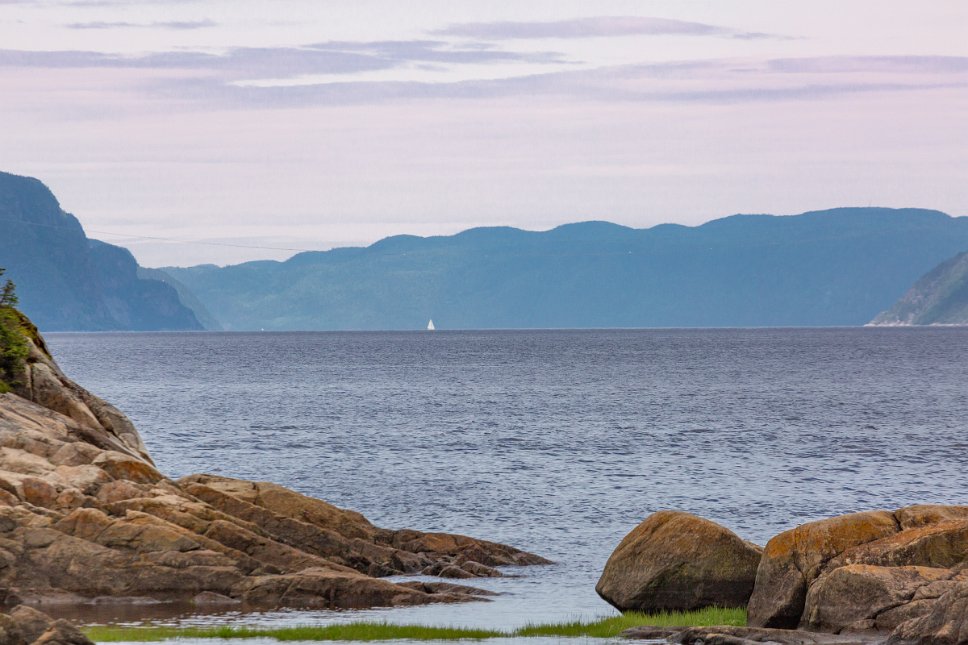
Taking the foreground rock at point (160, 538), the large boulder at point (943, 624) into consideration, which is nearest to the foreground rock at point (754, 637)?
the large boulder at point (943, 624)

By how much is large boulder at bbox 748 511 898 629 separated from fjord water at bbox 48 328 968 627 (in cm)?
550

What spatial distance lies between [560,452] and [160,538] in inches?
1642

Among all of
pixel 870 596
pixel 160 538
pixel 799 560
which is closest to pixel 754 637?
pixel 870 596

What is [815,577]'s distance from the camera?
25875mm

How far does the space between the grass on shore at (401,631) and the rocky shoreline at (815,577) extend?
835mm

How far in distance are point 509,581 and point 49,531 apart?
12255 millimetres

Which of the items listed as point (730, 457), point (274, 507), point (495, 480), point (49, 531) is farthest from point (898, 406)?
point (49, 531)

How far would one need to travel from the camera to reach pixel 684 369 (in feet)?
587

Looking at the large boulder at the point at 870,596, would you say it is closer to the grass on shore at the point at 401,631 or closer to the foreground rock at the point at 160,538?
the grass on shore at the point at 401,631

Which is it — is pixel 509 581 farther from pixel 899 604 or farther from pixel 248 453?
pixel 248 453

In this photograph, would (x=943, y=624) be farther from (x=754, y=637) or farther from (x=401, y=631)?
(x=401, y=631)

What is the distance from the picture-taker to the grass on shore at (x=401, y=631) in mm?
25469

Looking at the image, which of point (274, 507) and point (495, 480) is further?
point (495, 480)

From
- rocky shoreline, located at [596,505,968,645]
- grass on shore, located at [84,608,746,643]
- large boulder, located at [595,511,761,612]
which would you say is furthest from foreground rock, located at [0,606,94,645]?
large boulder, located at [595,511,761,612]
